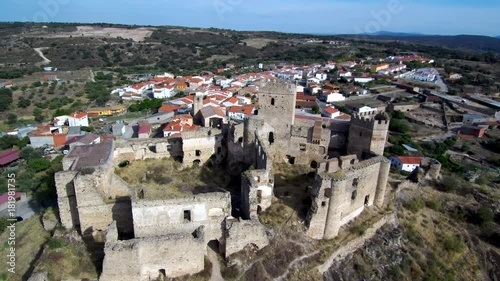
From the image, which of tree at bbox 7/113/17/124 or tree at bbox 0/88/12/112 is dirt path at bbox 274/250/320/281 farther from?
tree at bbox 0/88/12/112

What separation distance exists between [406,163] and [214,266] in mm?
33529

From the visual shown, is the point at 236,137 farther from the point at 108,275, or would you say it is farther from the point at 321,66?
the point at 321,66

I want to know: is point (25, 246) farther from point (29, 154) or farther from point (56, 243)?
point (29, 154)

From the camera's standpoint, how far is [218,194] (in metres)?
17.5

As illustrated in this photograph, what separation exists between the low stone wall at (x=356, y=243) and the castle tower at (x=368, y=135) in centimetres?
452

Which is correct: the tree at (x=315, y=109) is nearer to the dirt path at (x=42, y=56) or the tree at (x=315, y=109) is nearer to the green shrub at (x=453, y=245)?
the green shrub at (x=453, y=245)

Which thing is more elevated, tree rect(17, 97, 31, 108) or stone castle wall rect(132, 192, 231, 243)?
stone castle wall rect(132, 192, 231, 243)

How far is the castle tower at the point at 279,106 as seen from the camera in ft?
79.3

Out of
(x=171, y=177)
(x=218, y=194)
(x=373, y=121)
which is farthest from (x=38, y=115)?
(x=373, y=121)

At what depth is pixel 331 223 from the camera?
1923cm

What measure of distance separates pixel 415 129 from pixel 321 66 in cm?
5808

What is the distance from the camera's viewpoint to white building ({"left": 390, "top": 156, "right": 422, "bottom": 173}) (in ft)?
141

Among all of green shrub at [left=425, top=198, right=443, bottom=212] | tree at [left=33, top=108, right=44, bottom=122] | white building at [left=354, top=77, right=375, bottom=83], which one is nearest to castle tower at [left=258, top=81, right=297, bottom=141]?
green shrub at [left=425, top=198, right=443, bottom=212]

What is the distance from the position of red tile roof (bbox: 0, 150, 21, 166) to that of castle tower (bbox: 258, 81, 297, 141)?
109 ft
